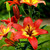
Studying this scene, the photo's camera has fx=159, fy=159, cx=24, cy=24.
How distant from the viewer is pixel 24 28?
0.70 metres

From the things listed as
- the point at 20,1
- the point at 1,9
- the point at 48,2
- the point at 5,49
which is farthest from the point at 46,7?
the point at 20,1

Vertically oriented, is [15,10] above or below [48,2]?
above

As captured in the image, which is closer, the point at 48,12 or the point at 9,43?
the point at 9,43

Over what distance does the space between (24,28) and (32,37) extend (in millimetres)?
62

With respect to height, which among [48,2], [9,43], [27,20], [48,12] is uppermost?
[27,20]

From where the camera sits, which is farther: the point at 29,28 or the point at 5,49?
the point at 5,49

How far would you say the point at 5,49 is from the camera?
207cm

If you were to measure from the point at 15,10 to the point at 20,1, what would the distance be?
7cm

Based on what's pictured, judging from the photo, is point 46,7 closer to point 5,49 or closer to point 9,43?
point 5,49

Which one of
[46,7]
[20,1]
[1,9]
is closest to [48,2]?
[46,7]

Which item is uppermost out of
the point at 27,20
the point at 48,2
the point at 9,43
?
the point at 27,20

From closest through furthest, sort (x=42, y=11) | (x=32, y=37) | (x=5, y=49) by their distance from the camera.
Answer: (x=32, y=37), (x=5, y=49), (x=42, y=11)

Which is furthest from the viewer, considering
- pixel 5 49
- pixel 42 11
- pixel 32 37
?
pixel 42 11

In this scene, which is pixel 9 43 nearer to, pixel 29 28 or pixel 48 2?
pixel 29 28
